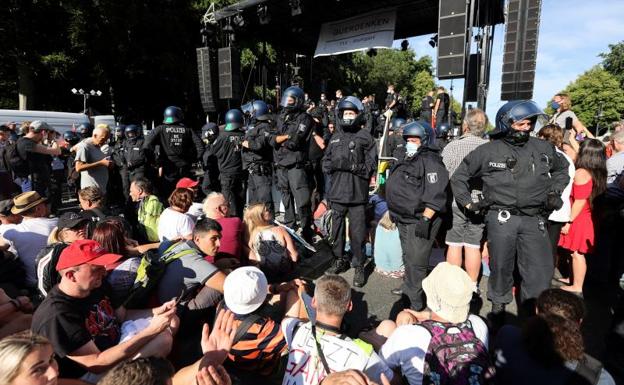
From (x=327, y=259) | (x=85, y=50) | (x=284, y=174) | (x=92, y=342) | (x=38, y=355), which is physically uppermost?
(x=85, y=50)

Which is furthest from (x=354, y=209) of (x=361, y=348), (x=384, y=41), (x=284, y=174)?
(x=384, y=41)

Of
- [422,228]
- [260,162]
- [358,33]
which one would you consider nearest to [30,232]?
[260,162]

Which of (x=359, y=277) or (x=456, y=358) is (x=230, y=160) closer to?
(x=359, y=277)

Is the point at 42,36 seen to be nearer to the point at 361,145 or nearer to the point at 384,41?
the point at 384,41

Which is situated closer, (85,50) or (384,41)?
(384,41)

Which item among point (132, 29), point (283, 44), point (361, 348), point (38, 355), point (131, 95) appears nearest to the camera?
point (38, 355)

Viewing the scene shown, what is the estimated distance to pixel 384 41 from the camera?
11.2 metres

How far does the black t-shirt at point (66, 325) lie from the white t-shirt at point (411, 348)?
1.71 m

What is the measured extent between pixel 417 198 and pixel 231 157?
11.9 feet

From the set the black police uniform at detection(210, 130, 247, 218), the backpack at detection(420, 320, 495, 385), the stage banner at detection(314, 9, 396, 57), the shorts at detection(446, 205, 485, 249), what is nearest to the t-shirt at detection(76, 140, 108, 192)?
the black police uniform at detection(210, 130, 247, 218)

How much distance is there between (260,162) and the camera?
18.7ft

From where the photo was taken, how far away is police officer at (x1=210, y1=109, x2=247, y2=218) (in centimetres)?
617

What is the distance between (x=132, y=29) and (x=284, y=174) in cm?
2036

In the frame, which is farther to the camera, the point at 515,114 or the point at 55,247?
the point at 515,114
